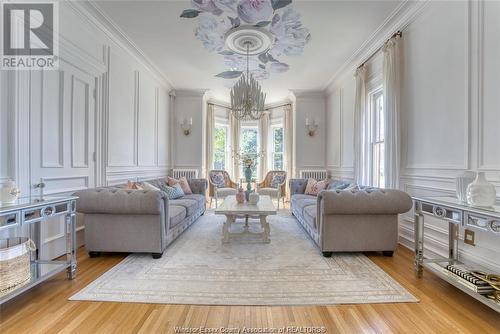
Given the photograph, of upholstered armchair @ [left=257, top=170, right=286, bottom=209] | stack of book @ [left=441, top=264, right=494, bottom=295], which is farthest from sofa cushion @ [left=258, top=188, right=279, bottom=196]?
stack of book @ [left=441, top=264, right=494, bottom=295]

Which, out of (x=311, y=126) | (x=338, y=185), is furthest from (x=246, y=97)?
(x=311, y=126)

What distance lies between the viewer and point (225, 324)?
1.62m

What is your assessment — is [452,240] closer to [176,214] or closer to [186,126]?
[176,214]

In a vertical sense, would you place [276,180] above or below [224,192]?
above

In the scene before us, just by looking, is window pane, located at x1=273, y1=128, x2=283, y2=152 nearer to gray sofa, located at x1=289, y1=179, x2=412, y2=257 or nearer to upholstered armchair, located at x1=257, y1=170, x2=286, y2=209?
upholstered armchair, located at x1=257, y1=170, x2=286, y2=209

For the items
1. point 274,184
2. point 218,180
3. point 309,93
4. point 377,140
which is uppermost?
point 309,93

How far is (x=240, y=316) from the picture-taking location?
171 cm

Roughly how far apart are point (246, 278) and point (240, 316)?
0.56m

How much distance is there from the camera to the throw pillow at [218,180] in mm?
6199

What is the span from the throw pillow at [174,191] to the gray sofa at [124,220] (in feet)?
4.84

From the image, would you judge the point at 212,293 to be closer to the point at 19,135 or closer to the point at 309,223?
the point at 309,223

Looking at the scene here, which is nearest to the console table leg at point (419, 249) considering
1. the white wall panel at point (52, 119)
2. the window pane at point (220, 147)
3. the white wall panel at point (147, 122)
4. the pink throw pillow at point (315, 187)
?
the pink throw pillow at point (315, 187)

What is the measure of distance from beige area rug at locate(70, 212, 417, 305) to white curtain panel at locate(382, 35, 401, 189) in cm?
126

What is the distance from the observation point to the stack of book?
1740mm
